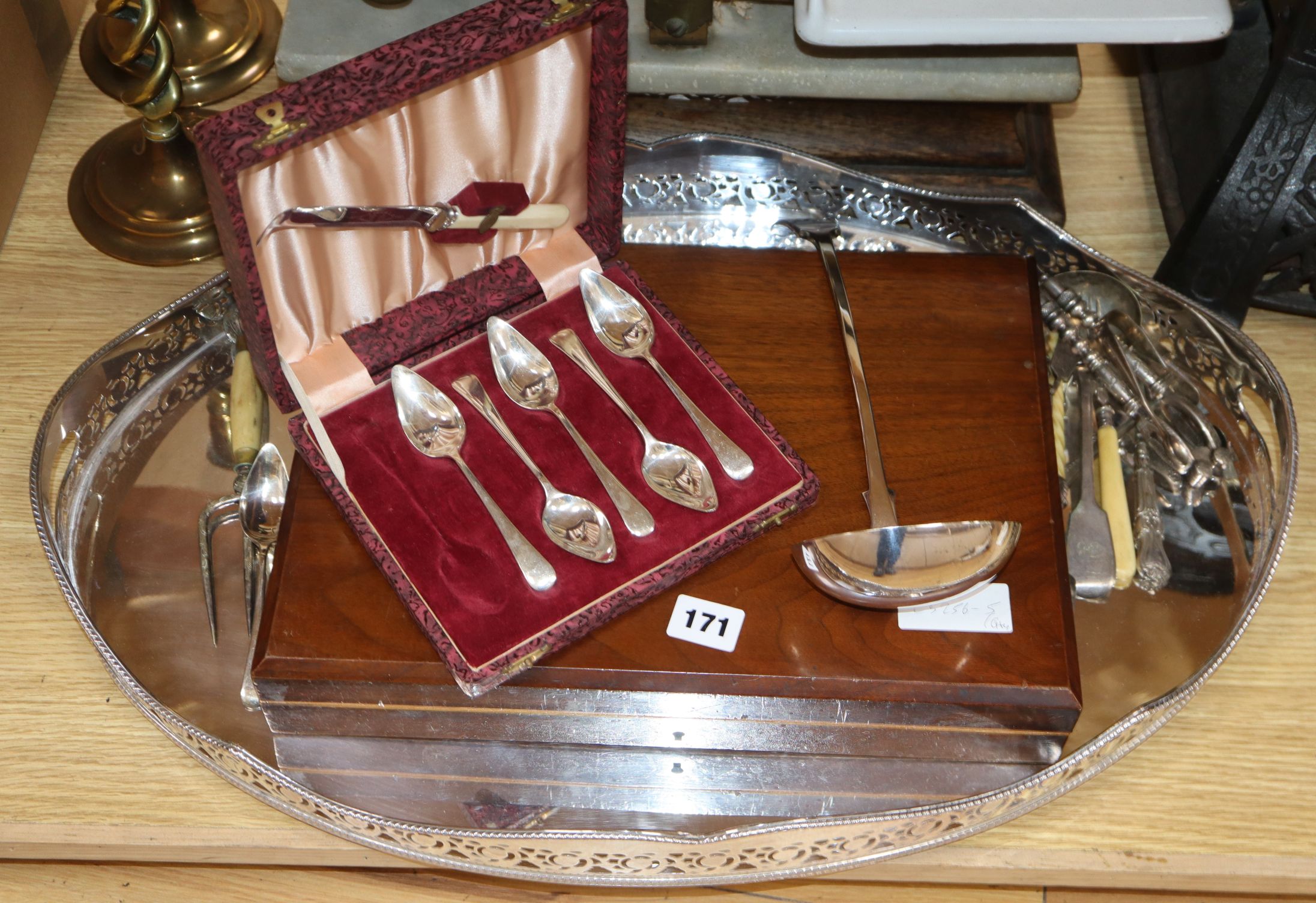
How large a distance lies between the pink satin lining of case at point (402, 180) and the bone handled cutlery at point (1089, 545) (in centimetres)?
34

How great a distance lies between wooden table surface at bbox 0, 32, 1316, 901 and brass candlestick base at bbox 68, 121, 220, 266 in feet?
0.23

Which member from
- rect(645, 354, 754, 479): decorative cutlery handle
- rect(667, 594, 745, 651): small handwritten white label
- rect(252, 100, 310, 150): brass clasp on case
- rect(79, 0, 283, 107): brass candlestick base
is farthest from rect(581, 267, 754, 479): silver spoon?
rect(79, 0, 283, 107): brass candlestick base

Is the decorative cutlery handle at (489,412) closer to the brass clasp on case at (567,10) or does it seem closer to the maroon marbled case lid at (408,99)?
the maroon marbled case lid at (408,99)

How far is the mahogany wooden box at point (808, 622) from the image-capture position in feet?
2.08

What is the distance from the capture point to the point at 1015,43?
731 mm

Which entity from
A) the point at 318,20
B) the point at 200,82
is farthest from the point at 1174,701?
the point at 200,82

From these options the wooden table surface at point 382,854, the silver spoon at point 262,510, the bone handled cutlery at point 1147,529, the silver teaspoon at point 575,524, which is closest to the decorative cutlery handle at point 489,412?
the silver teaspoon at point 575,524

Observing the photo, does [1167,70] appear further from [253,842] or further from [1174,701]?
[253,842]

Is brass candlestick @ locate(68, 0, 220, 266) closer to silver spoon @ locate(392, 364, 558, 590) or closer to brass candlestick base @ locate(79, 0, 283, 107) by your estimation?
brass candlestick base @ locate(79, 0, 283, 107)

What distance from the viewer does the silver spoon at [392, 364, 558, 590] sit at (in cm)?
67

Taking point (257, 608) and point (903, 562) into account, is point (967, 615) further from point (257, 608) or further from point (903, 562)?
point (257, 608)

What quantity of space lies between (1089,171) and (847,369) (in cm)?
32

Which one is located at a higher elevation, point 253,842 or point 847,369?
point 847,369

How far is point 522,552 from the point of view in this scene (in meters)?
0.64
